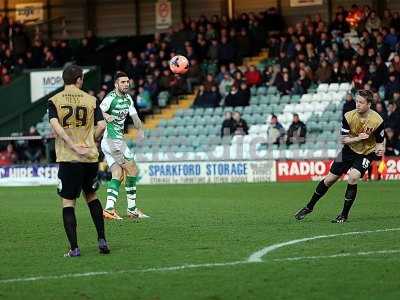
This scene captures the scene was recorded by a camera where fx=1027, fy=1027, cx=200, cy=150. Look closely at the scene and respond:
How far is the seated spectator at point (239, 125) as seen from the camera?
101 feet

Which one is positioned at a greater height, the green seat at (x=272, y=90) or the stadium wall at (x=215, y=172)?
the green seat at (x=272, y=90)

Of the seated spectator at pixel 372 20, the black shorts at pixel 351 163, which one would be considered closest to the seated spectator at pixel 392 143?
the seated spectator at pixel 372 20

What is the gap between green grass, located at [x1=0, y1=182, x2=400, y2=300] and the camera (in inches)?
342

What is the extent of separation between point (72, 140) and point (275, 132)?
19.2m

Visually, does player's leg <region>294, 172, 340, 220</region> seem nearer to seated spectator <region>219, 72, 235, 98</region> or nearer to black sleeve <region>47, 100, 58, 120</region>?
black sleeve <region>47, 100, 58, 120</region>

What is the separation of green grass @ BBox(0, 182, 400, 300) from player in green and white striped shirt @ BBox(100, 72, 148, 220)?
480mm

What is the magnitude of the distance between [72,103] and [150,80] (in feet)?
77.9

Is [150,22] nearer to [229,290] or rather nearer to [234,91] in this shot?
[234,91]

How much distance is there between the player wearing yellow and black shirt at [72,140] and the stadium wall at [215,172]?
1758 centimetres

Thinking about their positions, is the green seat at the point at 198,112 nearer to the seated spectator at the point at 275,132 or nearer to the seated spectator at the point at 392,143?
the seated spectator at the point at 275,132

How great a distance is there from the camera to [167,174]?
29750 mm

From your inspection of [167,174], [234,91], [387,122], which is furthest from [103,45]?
[387,122]

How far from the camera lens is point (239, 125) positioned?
3095 cm

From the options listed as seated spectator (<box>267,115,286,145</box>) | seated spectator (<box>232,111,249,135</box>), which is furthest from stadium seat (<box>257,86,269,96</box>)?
seated spectator (<box>267,115,286,145</box>)
